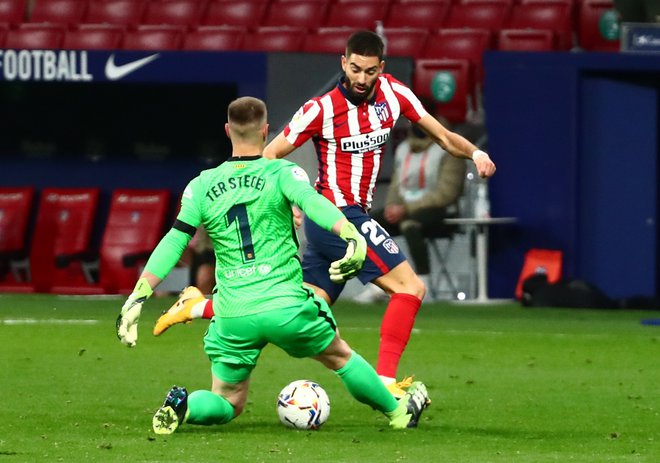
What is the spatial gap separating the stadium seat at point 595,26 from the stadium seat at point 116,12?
5.21m

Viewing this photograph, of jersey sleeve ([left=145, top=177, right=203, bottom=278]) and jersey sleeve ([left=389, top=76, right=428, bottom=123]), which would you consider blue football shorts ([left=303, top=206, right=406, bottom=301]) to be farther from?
jersey sleeve ([left=145, top=177, right=203, bottom=278])

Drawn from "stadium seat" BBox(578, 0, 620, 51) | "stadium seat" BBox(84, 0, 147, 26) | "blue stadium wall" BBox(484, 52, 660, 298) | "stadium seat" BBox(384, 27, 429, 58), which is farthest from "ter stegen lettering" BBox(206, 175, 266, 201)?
"stadium seat" BBox(84, 0, 147, 26)

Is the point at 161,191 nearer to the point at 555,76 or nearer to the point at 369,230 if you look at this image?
the point at 555,76

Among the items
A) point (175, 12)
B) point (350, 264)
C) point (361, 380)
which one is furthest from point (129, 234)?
point (350, 264)

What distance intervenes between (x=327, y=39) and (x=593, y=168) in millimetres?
3358

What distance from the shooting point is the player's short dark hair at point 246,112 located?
7.12 meters

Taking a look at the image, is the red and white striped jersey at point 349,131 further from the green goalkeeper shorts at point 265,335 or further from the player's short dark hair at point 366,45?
the green goalkeeper shorts at point 265,335

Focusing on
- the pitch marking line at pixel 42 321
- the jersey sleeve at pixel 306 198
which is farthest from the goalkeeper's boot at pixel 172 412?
the pitch marking line at pixel 42 321

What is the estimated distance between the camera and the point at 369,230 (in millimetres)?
8398

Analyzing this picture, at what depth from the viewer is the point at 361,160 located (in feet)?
28.5

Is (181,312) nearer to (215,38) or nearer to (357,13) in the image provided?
(215,38)

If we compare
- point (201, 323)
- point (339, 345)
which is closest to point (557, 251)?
point (201, 323)

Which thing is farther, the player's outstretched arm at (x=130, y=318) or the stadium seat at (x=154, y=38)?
the stadium seat at (x=154, y=38)

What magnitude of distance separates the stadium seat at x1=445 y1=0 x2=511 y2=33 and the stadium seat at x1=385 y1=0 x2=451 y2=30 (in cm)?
11
